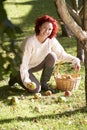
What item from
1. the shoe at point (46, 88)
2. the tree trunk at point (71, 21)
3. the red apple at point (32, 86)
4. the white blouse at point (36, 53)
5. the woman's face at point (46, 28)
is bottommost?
the shoe at point (46, 88)

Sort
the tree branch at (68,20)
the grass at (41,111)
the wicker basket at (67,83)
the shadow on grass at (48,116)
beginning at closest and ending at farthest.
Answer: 1. the tree branch at (68,20)
2. the grass at (41,111)
3. the shadow on grass at (48,116)
4. the wicker basket at (67,83)

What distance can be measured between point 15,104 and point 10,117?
1.77ft

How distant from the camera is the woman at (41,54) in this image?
5.21 meters

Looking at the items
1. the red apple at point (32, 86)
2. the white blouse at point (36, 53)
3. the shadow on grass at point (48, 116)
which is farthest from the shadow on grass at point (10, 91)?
the shadow on grass at point (48, 116)

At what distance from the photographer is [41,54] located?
5.55 m

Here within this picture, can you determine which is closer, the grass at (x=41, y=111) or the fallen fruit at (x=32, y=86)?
the grass at (x=41, y=111)

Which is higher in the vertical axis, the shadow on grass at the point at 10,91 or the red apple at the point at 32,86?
the red apple at the point at 32,86

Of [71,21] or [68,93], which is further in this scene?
[68,93]

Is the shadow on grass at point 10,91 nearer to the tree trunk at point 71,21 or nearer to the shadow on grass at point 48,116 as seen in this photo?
the shadow on grass at point 48,116

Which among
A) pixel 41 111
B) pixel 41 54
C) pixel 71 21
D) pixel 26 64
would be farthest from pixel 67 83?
pixel 71 21

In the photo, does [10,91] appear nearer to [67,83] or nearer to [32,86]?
[32,86]

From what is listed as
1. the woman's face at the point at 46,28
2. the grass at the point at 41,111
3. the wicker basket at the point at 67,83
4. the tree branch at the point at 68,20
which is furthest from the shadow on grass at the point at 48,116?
the woman's face at the point at 46,28

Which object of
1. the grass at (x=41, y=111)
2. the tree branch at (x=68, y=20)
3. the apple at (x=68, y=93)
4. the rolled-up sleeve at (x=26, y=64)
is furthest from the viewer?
the apple at (x=68, y=93)

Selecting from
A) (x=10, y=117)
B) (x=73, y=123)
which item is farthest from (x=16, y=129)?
(x=73, y=123)
